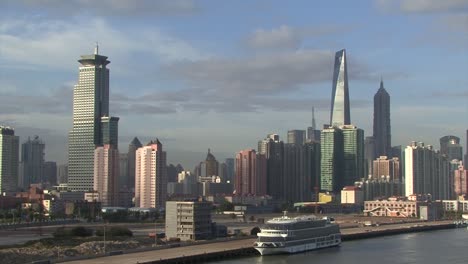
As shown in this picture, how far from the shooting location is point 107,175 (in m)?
117

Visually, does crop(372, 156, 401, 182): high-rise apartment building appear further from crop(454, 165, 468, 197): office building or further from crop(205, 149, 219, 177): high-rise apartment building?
crop(205, 149, 219, 177): high-rise apartment building

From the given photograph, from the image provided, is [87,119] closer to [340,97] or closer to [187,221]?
[340,97]

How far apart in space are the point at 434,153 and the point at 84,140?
202ft

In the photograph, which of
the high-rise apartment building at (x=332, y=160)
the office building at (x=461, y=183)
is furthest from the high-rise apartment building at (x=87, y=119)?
the office building at (x=461, y=183)

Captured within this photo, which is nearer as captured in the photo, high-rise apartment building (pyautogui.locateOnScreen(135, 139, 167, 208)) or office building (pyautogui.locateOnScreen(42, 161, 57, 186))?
high-rise apartment building (pyautogui.locateOnScreen(135, 139, 167, 208))

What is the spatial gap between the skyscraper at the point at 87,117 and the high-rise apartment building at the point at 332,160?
4366 centimetres

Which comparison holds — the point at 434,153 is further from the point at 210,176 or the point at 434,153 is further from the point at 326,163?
the point at 210,176

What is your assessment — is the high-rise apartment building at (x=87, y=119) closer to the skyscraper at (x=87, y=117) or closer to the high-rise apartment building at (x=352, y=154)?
the skyscraper at (x=87, y=117)

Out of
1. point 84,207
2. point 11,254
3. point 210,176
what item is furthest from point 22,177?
point 11,254

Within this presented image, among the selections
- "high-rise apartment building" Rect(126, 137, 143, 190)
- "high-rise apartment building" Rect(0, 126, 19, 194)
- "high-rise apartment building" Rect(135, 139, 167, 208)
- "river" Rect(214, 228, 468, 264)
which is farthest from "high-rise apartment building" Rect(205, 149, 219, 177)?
"river" Rect(214, 228, 468, 264)

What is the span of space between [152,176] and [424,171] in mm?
49171

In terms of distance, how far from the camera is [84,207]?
314 ft

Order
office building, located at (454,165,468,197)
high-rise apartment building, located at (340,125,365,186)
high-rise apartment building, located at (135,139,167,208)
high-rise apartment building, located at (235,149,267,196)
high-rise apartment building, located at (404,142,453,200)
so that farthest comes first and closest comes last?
high-rise apartment building, located at (340,125,365,186)
office building, located at (454,165,468,197)
high-rise apartment building, located at (235,149,267,196)
high-rise apartment building, located at (404,142,453,200)
high-rise apartment building, located at (135,139,167,208)

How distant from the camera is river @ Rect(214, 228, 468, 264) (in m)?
41.4
